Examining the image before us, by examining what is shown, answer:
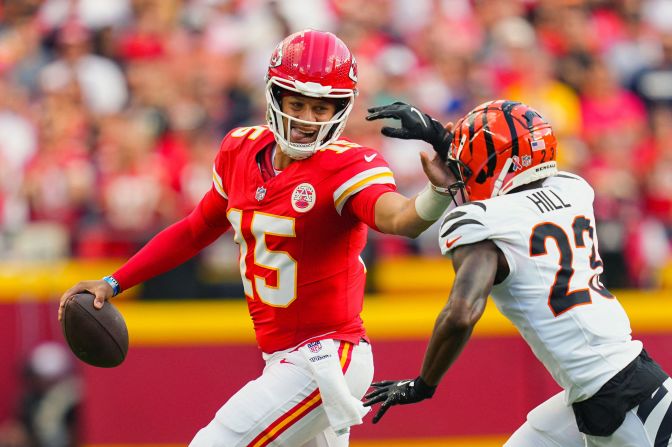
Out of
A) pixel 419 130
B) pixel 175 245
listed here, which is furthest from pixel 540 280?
pixel 175 245

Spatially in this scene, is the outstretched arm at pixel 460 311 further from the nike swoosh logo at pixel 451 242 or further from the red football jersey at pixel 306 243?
the red football jersey at pixel 306 243

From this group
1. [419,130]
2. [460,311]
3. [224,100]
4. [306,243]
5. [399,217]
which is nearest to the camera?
[460,311]

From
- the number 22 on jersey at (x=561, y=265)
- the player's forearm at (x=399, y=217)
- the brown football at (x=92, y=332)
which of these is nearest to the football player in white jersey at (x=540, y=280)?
the number 22 on jersey at (x=561, y=265)

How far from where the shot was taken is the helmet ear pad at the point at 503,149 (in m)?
4.11

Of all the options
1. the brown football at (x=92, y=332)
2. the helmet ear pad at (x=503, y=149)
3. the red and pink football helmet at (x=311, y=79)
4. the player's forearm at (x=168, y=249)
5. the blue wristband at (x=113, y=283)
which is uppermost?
the red and pink football helmet at (x=311, y=79)

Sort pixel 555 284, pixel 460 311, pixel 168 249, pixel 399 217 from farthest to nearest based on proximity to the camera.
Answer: pixel 168 249 < pixel 399 217 < pixel 555 284 < pixel 460 311

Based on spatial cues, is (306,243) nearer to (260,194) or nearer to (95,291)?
(260,194)

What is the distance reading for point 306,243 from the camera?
443 cm

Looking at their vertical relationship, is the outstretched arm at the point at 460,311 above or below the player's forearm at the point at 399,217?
below

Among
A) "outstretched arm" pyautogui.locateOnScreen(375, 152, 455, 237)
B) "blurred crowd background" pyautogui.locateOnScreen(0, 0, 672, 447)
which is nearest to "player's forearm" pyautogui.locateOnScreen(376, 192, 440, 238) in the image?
"outstretched arm" pyautogui.locateOnScreen(375, 152, 455, 237)

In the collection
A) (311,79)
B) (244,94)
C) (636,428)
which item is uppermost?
(311,79)

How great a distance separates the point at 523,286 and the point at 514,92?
5.91 m

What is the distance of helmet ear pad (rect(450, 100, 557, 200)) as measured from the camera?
411 centimetres

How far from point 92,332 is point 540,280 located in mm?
1766
